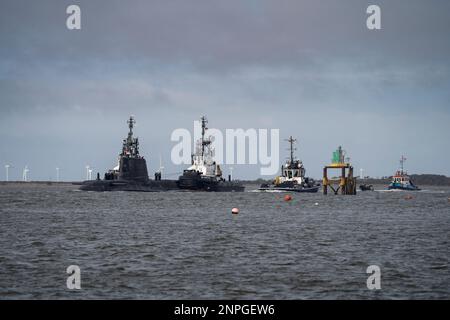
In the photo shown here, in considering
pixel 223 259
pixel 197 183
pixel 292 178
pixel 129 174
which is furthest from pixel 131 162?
pixel 223 259

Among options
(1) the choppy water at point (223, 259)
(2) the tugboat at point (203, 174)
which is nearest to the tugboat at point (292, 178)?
(2) the tugboat at point (203, 174)

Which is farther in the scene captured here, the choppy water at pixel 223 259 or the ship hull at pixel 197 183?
the ship hull at pixel 197 183

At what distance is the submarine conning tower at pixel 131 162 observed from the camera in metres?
162

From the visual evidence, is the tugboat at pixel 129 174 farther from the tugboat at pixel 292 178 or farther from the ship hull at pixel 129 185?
the tugboat at pixel 292 178

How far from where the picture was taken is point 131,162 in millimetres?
162625

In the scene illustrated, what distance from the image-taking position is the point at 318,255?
38.3m

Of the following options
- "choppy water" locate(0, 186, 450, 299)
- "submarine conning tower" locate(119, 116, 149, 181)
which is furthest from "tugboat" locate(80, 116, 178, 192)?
"choppy water" locate(0, 186, 450, 299)

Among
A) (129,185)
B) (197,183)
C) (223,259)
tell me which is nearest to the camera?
(223,259)

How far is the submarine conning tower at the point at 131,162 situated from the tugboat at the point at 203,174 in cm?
1129

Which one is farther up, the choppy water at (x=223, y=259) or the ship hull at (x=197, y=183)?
the ship hull at (x=197, y=183)

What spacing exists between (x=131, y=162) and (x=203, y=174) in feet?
75.5

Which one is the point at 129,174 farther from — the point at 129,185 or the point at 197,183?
the point at 197,183
